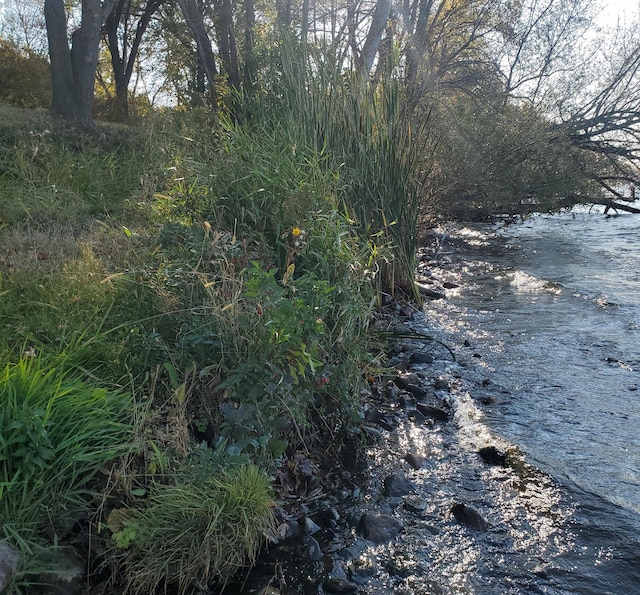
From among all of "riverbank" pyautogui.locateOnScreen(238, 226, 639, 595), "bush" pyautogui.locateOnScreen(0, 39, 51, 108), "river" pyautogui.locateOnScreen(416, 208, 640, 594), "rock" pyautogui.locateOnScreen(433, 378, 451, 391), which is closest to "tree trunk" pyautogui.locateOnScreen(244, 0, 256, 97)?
"river" pyautogui.locateOnScreen(416, 208, 640, 594)

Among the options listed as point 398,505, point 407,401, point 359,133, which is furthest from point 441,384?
point 359,133

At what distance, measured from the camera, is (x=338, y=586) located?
2082mm

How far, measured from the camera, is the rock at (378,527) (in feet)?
7.66

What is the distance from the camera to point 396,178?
5336 millimetres

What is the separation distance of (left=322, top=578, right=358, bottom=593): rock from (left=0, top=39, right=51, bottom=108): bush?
14.7 metres

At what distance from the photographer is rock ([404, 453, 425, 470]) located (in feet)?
9.36

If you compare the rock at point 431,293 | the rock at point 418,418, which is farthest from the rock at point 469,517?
the rock at point 431,293

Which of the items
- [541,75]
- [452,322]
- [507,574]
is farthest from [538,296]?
[541,75]

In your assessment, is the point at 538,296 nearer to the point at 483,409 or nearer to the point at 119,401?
the point at 483,409

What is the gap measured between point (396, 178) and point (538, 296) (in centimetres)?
223

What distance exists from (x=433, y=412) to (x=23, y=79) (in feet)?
50.3

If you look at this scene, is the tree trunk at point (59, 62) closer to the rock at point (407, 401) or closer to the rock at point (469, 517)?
the rock at point (407, 401)

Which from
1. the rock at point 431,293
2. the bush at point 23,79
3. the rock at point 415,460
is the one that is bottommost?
the rock at point 415,460

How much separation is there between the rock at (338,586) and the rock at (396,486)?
1.94ft
